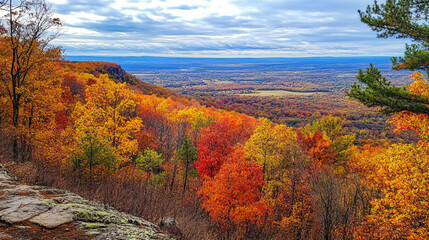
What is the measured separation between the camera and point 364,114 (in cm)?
14725

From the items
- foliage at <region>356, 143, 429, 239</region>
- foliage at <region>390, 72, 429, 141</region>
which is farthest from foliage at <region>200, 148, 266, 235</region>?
foliage at <region>390, 72, 429, 141</region>

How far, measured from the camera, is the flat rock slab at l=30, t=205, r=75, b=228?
7205mm

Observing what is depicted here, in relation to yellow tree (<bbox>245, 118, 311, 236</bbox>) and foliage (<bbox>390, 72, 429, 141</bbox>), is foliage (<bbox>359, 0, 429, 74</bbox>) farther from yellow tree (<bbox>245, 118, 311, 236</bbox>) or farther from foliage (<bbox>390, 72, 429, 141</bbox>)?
yellow tree (<bbox>245, 118, 311, 236</bbox>)

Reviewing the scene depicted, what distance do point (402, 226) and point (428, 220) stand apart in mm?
1394

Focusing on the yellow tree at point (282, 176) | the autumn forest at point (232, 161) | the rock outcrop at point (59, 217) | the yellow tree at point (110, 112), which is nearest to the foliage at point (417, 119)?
the autumn forest at point (232, 161)

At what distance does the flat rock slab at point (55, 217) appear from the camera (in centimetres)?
721

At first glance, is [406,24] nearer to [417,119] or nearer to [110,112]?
[417,119]

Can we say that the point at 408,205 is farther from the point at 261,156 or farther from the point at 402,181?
the point at 261,156

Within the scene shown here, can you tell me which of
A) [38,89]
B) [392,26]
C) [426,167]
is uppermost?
[392,26]

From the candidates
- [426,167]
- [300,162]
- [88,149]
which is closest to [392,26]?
[426,167]

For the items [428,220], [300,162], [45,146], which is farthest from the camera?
[300,162]

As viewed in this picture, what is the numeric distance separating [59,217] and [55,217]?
0.34 ft

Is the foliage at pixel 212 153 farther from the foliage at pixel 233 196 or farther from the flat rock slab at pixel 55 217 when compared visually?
the flat rock slab at pixel 55 217

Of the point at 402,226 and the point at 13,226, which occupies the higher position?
the point at 13,226
